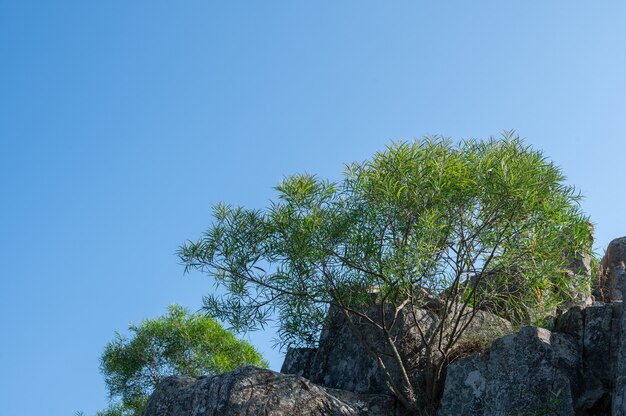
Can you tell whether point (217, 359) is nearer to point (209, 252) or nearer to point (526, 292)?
point (209, 252)

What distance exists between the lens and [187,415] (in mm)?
15430

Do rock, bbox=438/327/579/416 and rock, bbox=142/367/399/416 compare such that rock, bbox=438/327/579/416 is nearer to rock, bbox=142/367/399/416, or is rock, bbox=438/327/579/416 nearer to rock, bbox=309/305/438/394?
rock, bbox=309/305/438/394

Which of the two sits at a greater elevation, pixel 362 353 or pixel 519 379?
pixel 362 353

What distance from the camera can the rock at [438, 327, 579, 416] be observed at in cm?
1480

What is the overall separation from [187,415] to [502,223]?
24.6 ft

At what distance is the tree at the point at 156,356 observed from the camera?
30577mm

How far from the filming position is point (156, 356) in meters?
30.9

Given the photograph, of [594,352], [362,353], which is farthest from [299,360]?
[594,352]

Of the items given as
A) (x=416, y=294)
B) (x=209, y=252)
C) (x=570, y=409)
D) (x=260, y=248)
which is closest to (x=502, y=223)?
(x=416, y=294)

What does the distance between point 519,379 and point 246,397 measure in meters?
5.21

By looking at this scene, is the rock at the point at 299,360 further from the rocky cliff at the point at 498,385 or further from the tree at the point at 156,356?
the tree at the point at 156,356

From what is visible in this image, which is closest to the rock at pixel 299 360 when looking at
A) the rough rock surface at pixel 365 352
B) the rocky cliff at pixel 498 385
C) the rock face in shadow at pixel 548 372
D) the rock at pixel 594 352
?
the rough rock surface at pixel 365 352

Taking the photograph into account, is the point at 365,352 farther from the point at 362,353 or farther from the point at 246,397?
the point at 246,397

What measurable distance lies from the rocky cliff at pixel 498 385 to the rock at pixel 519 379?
0.06 ft
